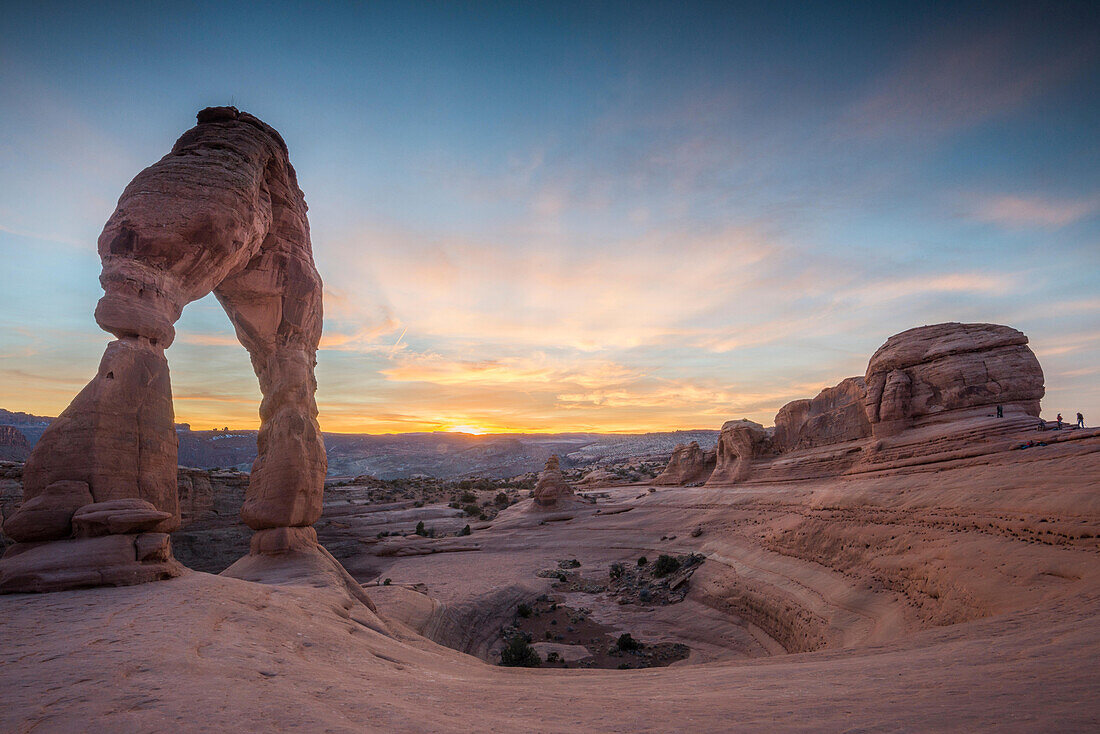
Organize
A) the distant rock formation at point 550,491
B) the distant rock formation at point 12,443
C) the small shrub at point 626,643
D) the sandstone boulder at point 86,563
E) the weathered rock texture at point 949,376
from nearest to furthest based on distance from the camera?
the sandstone boulder at point 86,563 → the small shrub at point 626,643 → the weathered rock texture at point 949,376 → the distant rock formation at point 550,491 → the distant rock formation at point 12,443

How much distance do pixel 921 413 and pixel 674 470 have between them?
23.5 metres

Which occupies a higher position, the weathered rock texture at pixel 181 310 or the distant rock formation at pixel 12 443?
the weathered rock texture at pixel 181 310

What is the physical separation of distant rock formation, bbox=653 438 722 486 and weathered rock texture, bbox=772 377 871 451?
27.3 feet

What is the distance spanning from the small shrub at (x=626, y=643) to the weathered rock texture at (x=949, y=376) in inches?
650

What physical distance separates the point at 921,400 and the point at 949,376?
1524 millimetres

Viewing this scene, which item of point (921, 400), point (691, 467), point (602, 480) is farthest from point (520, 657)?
point (602, 480)

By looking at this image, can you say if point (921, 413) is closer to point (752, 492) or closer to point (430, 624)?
point (752, 492)

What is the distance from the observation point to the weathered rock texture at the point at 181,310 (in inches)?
337

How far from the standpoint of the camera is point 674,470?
143 ft

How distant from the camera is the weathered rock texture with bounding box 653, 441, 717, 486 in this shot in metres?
41.2

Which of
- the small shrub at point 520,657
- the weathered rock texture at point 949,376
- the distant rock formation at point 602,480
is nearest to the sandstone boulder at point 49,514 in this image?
the small shrub at point 520,657

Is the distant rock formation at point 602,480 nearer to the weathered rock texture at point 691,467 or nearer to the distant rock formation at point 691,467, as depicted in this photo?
the weathered rock texture at point 691,467

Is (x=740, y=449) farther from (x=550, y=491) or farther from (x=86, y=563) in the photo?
(x=86, y=563)

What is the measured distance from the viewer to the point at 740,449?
34.5m
